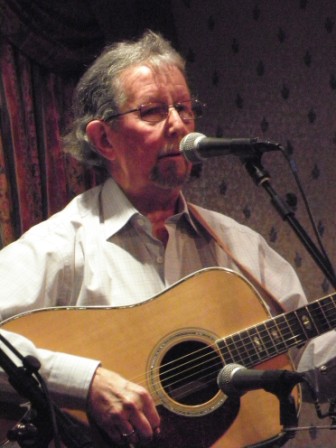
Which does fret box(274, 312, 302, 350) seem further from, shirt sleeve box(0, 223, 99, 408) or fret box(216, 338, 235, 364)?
shirt sleeve box(0, 223, 99, 408)

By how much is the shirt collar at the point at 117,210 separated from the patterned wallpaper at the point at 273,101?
4.97 ft

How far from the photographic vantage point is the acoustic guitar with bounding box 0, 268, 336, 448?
1.75 meters

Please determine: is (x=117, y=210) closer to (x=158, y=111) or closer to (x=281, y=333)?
(x=158, y=111)

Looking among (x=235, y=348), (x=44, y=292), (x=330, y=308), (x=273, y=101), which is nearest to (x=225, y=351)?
(x=235, y=348)

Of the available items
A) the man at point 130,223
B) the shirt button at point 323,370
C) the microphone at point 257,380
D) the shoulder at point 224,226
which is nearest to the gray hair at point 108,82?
the man at point 130,223

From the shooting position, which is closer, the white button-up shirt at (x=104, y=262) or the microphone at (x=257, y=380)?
the microphone at (x=257, y=380)

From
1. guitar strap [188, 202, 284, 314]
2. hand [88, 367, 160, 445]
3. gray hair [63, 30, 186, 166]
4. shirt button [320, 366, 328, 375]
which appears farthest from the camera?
gray hair [63, 30, 186, 166]

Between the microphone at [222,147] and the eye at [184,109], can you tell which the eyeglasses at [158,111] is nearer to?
the eye at [184,109]

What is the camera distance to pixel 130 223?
2.13 m

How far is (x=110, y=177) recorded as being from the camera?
7.47ft

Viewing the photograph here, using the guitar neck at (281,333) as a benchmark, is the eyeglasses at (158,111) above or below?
above

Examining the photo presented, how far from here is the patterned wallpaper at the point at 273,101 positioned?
3590 millimetres

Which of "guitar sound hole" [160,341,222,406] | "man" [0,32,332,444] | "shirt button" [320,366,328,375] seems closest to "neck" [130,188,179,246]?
"man" [0,32,332,444]

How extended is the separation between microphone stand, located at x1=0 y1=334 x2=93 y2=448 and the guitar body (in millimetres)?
401
